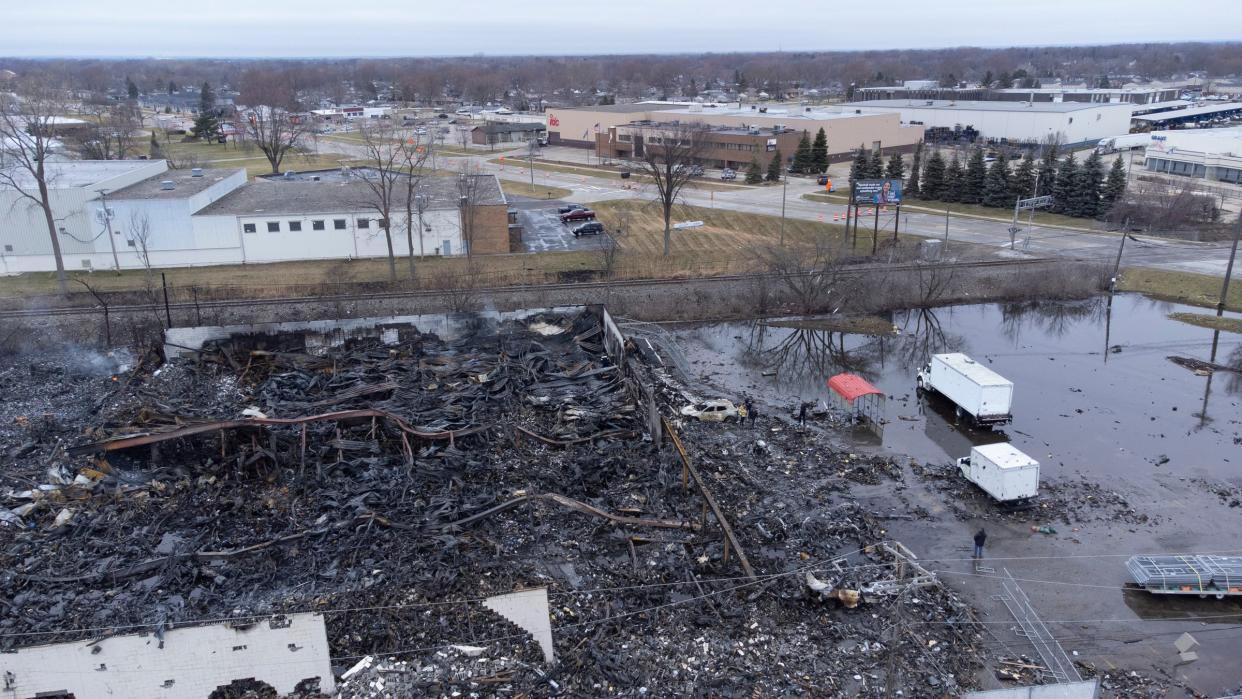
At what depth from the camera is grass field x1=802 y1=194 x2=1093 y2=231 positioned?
4662 centimetres

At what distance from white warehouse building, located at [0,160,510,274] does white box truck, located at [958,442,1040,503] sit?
2550 centimetres

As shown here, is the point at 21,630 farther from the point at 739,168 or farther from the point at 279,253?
the point at 739,168

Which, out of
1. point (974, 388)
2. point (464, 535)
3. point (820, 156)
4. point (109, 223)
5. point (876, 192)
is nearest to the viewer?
point (464, 535)

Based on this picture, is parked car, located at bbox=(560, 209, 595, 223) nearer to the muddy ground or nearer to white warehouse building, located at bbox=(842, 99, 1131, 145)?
the muddy ground

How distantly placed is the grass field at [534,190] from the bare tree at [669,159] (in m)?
5.89

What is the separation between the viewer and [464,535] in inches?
601

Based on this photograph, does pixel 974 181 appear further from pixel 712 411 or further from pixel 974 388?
pixel 712 411

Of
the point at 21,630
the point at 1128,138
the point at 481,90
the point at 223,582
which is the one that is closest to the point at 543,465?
the point at 223,582

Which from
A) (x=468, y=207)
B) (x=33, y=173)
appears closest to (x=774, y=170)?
(x=468, y=207)

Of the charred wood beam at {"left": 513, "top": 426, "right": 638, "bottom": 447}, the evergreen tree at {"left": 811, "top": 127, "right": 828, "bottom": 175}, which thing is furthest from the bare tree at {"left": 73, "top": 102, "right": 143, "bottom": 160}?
the charred wood beam at {"left": 513, "top": 426, "right": 638, "bottom": 447}

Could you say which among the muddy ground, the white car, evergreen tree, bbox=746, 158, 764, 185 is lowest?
the muddy ground

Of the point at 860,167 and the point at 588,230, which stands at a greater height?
the point at 860,167

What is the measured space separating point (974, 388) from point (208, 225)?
32.4 meters

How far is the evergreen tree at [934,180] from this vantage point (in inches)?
2061
